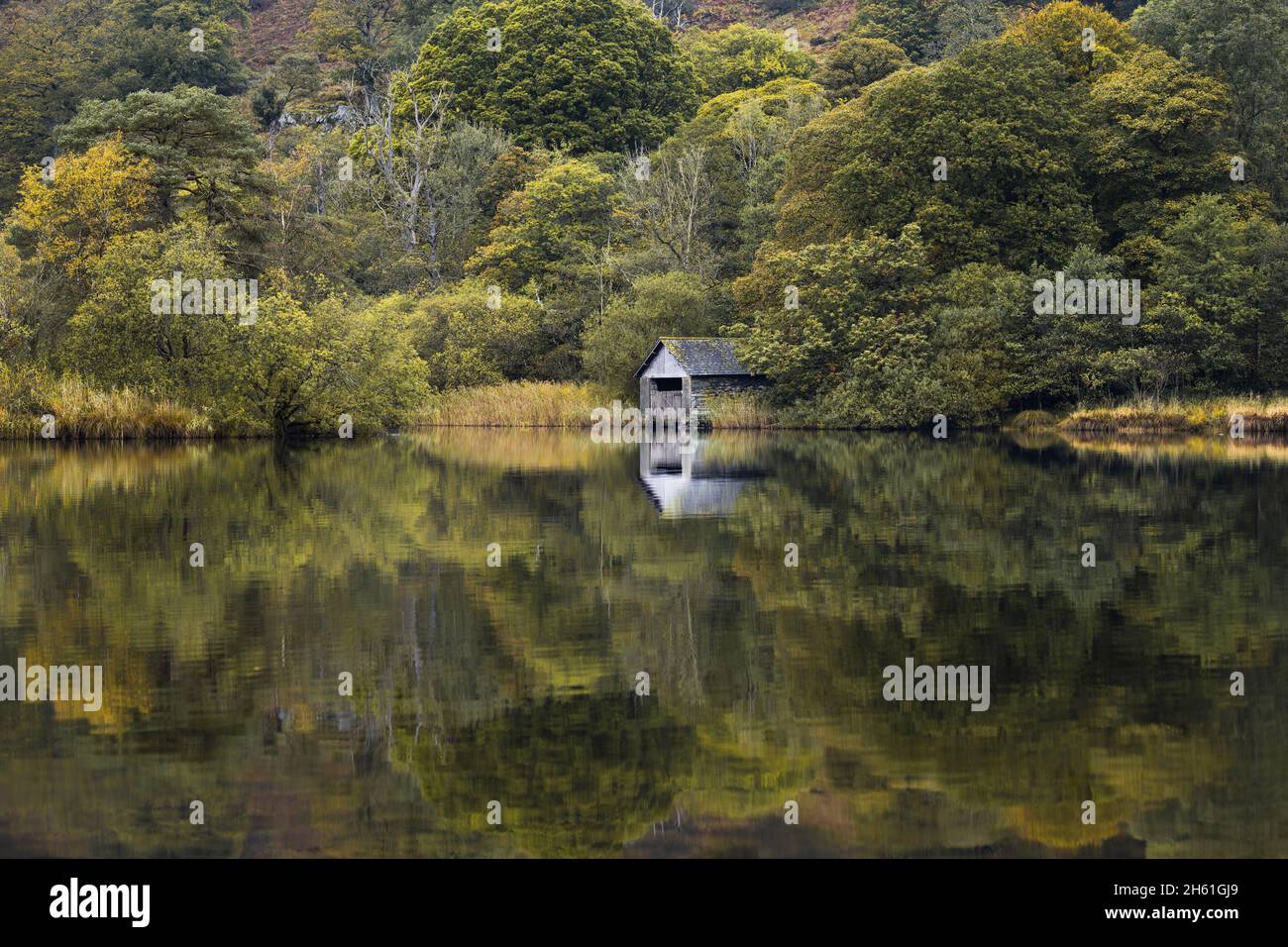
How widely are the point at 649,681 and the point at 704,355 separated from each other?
5241 centimetres

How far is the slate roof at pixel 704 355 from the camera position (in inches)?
2421

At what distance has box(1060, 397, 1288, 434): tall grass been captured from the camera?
51.0 metres

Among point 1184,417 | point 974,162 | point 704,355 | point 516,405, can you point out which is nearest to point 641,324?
point 704,355

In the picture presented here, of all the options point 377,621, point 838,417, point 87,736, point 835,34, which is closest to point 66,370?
point 838,417

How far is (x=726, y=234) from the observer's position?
247 feet

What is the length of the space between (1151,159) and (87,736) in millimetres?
58837

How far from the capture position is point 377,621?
1284 cm

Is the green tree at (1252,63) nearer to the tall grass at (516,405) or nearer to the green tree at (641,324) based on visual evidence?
the green tree at (641,324)

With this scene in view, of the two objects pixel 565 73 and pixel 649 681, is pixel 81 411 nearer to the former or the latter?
pixel 649 681

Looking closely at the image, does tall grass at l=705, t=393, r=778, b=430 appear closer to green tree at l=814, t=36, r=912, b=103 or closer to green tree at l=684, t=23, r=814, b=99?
green tree at l=814, t=36, r=912, b=103

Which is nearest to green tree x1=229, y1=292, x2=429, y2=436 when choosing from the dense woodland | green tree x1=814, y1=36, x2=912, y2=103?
the dense woodland

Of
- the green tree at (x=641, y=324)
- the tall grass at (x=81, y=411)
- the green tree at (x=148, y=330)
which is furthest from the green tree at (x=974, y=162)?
the tall grass at (x=81, y=411)

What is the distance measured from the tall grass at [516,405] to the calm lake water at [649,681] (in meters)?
A: 41.9

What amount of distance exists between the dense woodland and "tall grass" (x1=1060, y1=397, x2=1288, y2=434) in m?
1.28
